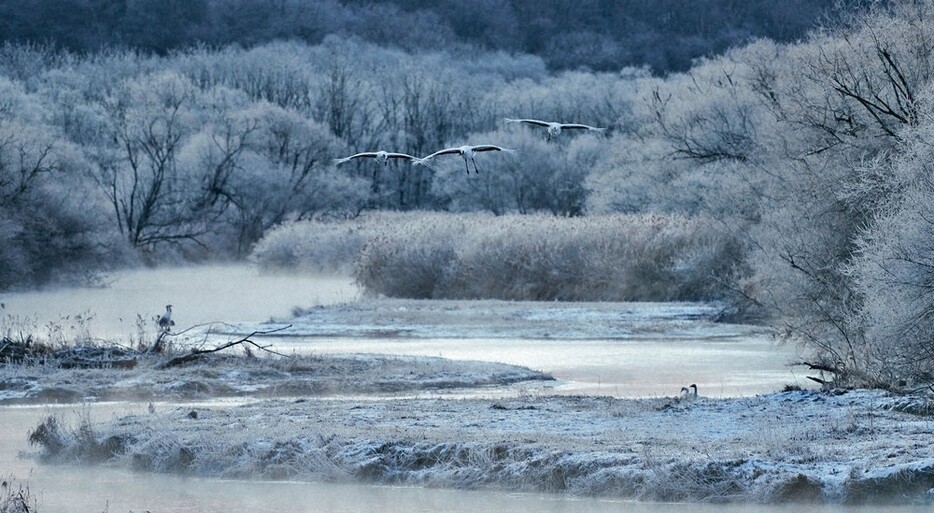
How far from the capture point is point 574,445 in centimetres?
1484

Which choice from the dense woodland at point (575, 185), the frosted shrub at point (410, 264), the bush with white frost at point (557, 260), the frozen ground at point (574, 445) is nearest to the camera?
Answer: the frozen ground at point (574, 445)

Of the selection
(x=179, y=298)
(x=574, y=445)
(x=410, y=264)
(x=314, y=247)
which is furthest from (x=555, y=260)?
(x=574, y=445)

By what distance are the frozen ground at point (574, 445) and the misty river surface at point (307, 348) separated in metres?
0.22

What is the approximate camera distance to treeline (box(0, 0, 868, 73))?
153 metres

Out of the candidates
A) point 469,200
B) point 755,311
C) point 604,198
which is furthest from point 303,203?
point 755,311

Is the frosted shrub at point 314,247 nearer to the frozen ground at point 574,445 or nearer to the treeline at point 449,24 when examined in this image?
the frozen ground at point 574,445

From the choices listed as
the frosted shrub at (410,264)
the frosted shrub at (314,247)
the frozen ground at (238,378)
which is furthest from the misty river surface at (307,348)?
the frosted shrub at (410,264)

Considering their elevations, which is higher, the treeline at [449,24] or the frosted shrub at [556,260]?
the treeline at [449,24]

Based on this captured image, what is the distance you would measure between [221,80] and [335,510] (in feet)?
328

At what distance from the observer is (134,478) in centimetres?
1538

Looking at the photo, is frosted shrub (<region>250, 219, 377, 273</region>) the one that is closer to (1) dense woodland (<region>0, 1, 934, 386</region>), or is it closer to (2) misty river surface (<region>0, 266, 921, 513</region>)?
(1) dense woodland (<region>0, 1, 934, 386</region>)

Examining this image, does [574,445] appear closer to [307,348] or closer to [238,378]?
[238,378]

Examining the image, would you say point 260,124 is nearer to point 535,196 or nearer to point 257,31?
point 535,196

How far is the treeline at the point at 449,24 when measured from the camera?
502 feet
